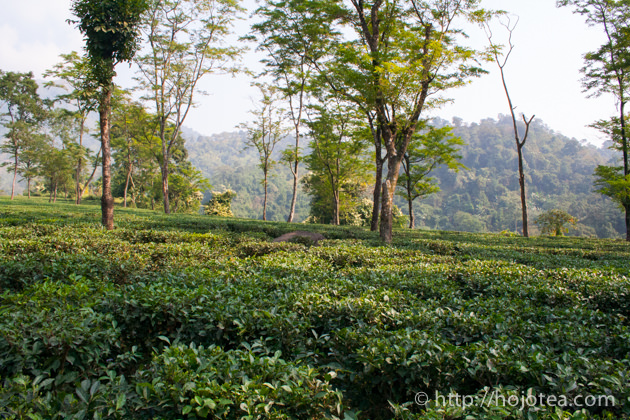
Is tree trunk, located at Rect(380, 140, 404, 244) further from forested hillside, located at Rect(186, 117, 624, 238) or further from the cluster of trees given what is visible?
forested hillside, located at Rect(186, 117, 624, 238)

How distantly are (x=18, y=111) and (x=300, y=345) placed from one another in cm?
4476

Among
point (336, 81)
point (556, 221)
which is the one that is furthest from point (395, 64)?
point (556, 221)

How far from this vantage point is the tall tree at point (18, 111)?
97.4 feet

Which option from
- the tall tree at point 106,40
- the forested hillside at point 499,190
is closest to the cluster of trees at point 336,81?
the tall tree at point 106,40

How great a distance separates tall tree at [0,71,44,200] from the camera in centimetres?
2969

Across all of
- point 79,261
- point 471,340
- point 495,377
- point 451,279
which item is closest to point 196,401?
point 495,377

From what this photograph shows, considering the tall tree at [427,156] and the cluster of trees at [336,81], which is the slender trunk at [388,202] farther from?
the tall tree at [427,156]

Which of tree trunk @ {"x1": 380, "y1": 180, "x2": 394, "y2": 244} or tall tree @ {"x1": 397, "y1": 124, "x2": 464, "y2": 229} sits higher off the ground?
tall tree @ {"x1": 397, "y1": 124, "x2": 464, "y2": 229}

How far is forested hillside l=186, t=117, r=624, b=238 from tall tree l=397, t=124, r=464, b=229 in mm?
47060

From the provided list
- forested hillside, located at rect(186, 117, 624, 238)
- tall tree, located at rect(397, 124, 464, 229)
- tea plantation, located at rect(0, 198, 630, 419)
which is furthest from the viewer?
forested hillside, located at rect(186, 117, 624, 238)

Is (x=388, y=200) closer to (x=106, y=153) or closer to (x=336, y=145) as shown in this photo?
(x=106, y=153)

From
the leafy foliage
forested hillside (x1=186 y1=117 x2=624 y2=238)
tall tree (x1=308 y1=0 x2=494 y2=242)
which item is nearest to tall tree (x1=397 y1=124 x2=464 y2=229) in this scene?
tall tree (x1=308 y1=0 x2=494 y2=242)

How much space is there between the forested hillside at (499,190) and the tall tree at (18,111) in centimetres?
4488

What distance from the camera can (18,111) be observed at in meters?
33.4
